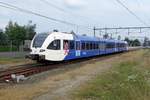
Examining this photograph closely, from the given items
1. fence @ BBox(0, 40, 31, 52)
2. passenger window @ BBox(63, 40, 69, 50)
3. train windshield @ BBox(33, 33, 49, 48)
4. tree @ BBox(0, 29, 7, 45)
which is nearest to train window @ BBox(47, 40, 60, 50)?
train windshield @ BBox(33, 33, 49, 48)

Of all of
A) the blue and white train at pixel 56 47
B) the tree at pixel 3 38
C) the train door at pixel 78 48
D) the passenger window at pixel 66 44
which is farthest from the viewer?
the tree at pixel 3 38

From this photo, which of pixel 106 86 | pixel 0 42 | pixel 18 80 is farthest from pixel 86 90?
pixel 0 42

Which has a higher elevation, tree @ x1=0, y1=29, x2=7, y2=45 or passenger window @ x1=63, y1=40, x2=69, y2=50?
tree @ x1=0, y1=29, x2=7, y2=45

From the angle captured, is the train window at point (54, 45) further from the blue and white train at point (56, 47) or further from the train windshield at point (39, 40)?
the train windshield at point (39, 40)

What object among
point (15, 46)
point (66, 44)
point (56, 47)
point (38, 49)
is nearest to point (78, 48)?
point (66, 44)

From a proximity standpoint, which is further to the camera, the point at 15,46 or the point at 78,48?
the point at 15,46

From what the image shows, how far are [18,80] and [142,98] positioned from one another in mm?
8074

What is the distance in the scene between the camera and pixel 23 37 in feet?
315

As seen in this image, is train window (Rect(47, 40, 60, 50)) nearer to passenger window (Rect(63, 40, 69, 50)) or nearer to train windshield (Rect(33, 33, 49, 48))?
train windshield (Rect(33, 33, 49, 48))

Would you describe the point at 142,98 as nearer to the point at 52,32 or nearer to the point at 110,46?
→ the point at 52,32

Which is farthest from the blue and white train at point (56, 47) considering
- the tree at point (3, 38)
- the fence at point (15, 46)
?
the tree at point (3, 38)

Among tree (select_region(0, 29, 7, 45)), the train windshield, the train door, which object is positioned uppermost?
tree (select_region(0, 29, 7, 45))

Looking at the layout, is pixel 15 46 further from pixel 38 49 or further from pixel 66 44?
pixel 38 49

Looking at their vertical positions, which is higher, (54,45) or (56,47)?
(54,45)
